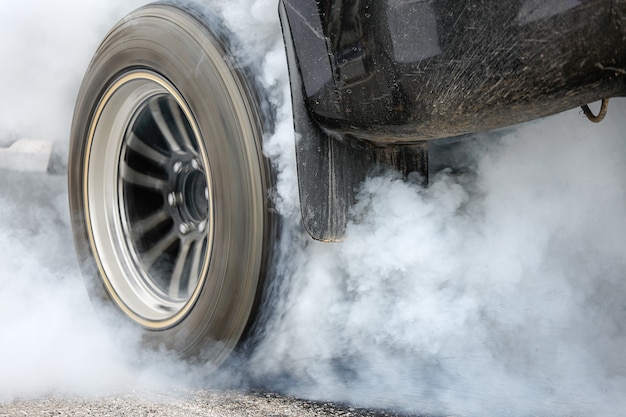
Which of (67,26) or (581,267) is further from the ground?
(67,26)

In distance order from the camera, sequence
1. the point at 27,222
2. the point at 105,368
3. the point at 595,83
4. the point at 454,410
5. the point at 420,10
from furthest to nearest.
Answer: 1. the point at 27,222
2. the point at 105,368
3. the point at 454,410
4. the point at 420,10
5. the point at 595,83

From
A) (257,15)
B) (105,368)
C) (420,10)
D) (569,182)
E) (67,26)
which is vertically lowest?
(105,368)

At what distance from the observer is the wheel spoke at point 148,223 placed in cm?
224

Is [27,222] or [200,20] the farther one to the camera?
[27,222]

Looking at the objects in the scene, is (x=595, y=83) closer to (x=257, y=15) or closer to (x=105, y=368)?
(x=257, y=15)

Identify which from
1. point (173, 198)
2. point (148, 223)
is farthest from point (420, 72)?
point (148, 223)

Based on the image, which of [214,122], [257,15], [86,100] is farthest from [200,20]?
[86,100]

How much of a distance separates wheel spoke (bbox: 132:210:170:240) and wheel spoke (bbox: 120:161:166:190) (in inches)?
3.1

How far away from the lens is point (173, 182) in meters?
2.22

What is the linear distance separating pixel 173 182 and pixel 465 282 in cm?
94

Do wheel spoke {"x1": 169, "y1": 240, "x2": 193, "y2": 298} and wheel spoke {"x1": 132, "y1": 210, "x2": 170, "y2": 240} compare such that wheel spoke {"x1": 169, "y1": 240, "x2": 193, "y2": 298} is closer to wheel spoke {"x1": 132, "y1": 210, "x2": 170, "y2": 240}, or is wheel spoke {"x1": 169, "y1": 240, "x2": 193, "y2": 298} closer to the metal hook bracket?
wheel spoke {"x1": 132, "y1": 210, "x2": 170, "y2": 240}

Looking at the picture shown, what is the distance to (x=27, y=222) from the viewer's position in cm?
292

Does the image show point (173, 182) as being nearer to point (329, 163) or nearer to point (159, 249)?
point (159, 249)

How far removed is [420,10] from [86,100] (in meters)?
1.24
